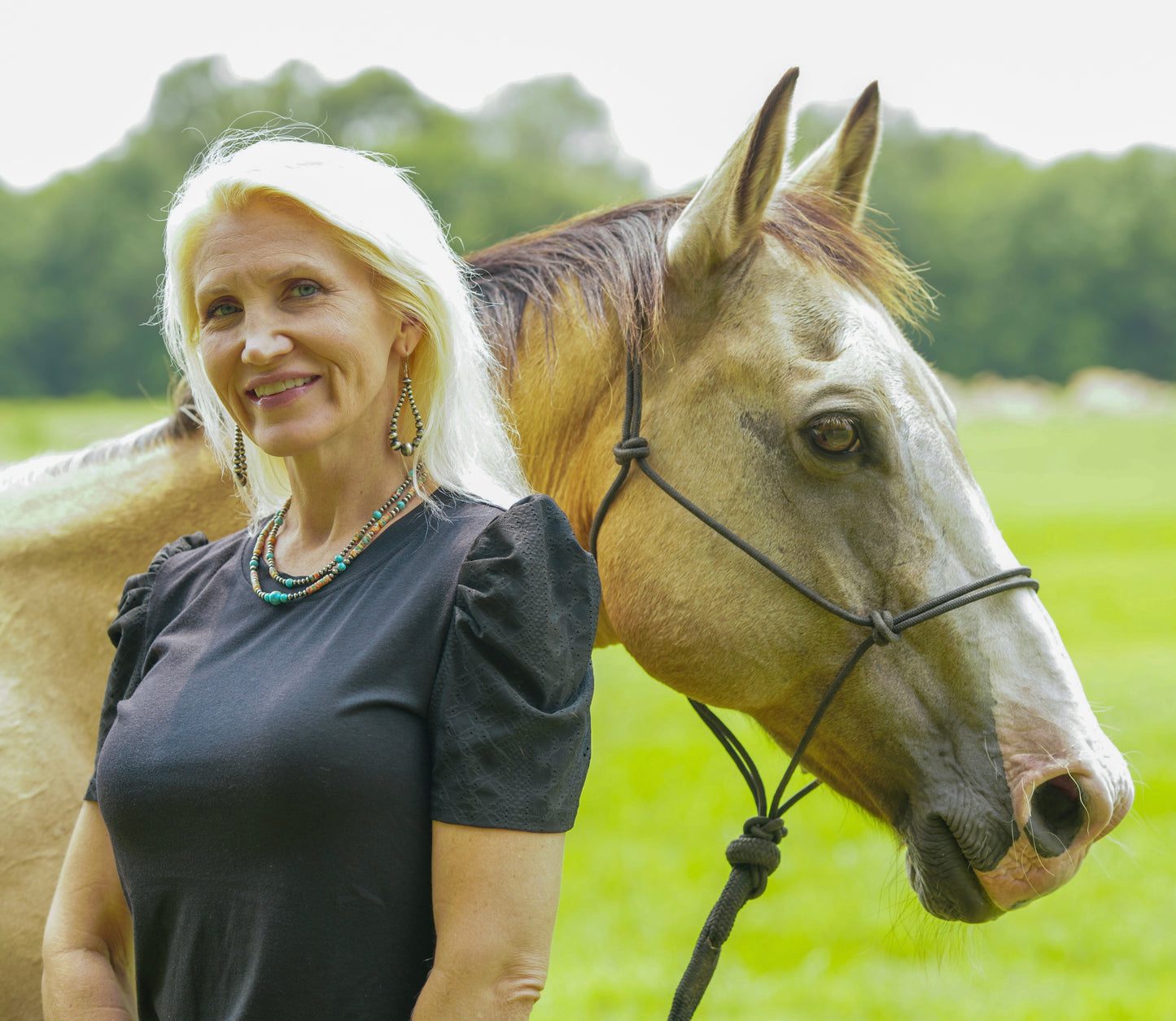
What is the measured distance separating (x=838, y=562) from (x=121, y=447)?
1.77 metres

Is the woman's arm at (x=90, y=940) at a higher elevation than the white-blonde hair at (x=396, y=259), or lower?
lower

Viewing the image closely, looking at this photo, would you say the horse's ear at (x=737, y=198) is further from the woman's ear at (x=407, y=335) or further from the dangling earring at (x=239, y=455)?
the dangling earring at (x=239, y=455)

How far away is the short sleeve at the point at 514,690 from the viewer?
144 centimetres

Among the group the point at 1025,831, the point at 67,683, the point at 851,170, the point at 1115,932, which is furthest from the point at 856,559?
the point at 1115,932

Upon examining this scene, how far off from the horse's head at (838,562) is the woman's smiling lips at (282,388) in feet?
2.67

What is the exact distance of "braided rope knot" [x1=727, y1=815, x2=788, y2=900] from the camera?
2.34 metres

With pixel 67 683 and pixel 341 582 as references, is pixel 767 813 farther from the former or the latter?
pixel 67 683

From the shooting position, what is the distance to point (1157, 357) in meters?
58.7

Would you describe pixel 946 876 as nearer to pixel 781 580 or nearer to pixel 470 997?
pixel 781 580

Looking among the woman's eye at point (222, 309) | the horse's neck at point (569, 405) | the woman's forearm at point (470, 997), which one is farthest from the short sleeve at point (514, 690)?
A: the horse's neck at point (569, 405)

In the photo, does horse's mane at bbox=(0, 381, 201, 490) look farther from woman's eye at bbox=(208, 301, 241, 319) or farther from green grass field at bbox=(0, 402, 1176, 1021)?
green grass field at bbox=(0, 402, 1176, 1021)

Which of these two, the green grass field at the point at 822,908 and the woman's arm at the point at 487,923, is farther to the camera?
the green grass field at the point at 822,908

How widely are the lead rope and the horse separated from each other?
0.08ft

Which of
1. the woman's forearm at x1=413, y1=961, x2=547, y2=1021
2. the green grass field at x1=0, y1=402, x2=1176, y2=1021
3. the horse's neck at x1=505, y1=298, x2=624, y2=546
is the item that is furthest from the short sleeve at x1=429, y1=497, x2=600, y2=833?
the green grass field at x1=0, y1=402, x2=1176, y2=1021
